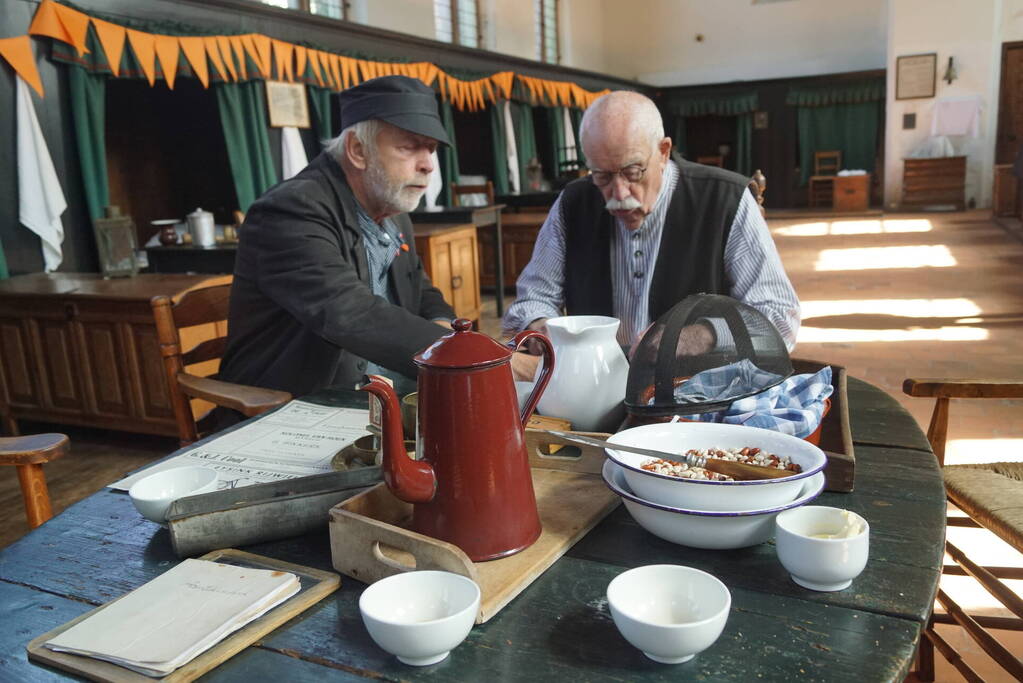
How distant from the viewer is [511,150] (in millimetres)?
10508

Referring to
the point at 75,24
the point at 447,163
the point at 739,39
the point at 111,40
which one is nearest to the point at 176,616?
the point at 75,24

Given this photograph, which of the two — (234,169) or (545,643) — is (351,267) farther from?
(234,169)

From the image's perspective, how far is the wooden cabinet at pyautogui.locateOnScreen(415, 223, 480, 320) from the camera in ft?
17.6

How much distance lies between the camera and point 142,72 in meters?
5.16

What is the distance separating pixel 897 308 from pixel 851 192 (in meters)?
8.63

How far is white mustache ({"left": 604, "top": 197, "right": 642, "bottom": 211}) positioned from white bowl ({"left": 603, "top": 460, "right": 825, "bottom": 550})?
49.5 inches

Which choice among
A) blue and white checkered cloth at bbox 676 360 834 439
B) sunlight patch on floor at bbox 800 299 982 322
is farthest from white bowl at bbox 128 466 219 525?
sunlight patch on floor at bbox 800 299 982 322

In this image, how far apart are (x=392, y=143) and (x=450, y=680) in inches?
65.6

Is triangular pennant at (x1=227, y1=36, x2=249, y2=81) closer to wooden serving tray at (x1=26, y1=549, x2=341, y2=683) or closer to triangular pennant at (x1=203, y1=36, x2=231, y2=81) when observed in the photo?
triangular pennant at (x1=203, y1=36, x2=231, y2=81)

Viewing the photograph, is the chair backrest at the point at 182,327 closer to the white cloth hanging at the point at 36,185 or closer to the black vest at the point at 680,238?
the black vest at the point at 680,238

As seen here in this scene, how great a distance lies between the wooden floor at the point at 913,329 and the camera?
3298 mm

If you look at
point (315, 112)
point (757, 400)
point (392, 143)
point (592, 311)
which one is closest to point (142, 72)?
point (315, 112)

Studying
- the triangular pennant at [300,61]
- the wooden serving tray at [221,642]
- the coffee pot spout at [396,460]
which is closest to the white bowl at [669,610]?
the coffee pot spout at [396,460]

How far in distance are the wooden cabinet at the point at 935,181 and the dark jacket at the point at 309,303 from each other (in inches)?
542
